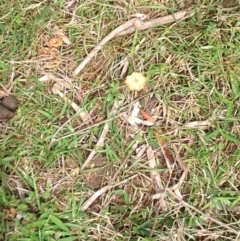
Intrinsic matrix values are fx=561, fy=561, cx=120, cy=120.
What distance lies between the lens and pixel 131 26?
2.94 m

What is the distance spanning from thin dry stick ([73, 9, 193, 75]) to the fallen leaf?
0.23 metres

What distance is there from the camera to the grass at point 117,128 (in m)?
2.79

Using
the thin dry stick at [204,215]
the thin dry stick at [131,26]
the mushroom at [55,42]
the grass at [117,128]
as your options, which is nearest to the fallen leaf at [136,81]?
the grass at [117,128]

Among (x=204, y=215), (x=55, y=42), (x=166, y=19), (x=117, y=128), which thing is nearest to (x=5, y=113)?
(x=55, y=42)

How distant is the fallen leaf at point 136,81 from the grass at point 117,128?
4 cm

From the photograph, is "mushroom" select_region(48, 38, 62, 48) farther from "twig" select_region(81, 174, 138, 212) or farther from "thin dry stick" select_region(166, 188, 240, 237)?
"thin dry stick" select_region(166, 188, 240, 237)

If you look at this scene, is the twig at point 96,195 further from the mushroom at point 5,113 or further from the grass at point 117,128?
the mushroom at point 5,113

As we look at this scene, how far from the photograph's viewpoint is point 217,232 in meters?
2.75

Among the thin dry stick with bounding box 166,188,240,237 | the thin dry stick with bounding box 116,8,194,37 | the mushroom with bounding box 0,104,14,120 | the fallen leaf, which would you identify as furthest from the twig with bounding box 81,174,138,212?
the thin dry stick with bounding box 116,8,194,37

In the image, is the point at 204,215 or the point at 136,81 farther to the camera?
the point at 136,81

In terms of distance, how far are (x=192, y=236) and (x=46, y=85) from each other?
3.53ft

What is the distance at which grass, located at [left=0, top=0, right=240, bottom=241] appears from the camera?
9.16ft

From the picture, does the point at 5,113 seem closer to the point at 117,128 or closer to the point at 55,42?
the point at 55,42

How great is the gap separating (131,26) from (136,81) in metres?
0.30
